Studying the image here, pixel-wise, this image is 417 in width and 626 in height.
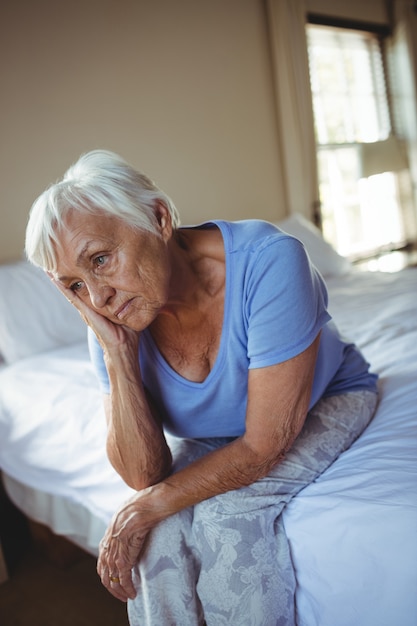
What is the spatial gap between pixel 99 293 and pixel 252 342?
12.5 inches

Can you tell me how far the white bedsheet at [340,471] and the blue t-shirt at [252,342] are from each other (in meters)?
0.19

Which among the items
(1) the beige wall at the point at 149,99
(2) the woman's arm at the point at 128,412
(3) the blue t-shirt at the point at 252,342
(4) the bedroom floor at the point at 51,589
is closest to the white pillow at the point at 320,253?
(1) the beige wall at the point at 149,99

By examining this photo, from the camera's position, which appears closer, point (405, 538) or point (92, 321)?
point (405, 538)

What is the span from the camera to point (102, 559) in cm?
112

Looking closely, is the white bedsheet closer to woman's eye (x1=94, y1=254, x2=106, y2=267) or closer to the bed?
the bed

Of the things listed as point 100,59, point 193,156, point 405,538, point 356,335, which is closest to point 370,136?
point 193,156

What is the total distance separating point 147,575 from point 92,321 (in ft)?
1.73

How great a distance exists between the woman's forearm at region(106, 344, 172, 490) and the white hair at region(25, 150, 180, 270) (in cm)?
27

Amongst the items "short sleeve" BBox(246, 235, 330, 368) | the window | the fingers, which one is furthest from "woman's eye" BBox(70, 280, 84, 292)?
the window

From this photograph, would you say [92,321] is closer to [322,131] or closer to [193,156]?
[193,156]

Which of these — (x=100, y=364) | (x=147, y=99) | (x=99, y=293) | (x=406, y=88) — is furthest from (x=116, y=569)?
(x=406, y=88)

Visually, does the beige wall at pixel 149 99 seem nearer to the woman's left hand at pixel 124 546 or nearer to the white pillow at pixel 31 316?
the white pillow at pixel 31 316

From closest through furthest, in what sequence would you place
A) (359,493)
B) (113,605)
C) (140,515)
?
(359,493) < (140,515) < (113,605)

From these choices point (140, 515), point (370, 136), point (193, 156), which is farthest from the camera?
point (370, 136)
